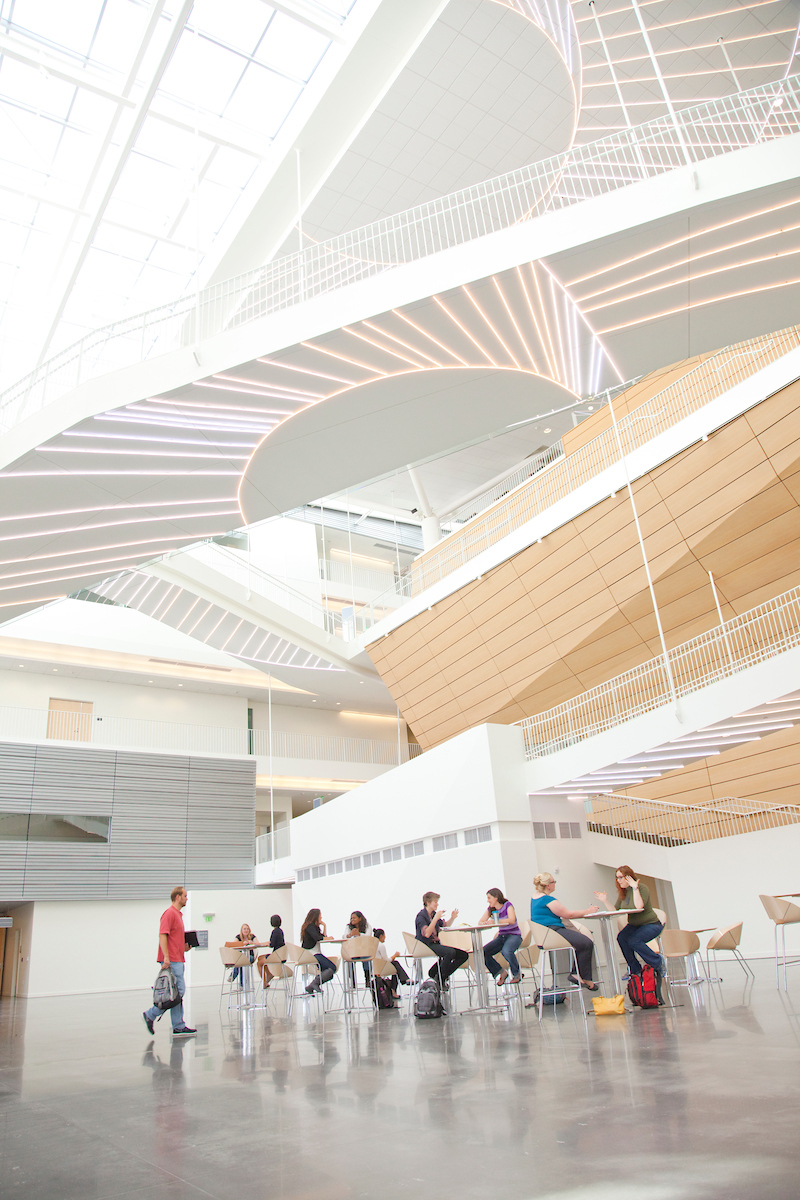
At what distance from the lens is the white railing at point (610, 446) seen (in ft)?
45.4

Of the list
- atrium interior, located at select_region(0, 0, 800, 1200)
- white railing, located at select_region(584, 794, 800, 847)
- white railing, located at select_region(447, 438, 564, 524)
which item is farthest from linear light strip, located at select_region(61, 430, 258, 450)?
white railing, located at select_region(447, 438, 564, 524)

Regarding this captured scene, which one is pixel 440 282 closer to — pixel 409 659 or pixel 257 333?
pixel 257 333

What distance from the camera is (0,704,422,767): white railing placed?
79.0 ft

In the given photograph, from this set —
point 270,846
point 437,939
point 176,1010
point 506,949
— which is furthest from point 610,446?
point 270,846

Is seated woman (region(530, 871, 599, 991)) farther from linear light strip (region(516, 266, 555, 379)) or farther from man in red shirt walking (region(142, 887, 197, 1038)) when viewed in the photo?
linear light strip (region(516, 266, 555, 379))

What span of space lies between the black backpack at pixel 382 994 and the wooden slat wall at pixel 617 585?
9.64m

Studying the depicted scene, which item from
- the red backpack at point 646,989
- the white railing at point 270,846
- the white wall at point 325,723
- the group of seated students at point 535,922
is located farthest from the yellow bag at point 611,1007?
the white wall at point 325,723

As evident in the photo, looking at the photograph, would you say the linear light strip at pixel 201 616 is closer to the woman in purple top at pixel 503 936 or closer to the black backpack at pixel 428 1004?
the woman in purple top at pixel 503 936

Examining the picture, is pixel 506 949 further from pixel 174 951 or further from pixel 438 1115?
pixel 438 1115

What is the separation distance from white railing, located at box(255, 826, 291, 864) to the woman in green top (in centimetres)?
1716

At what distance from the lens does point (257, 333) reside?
959cm

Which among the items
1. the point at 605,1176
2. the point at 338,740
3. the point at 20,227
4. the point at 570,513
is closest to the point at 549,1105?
the point at 605,1176

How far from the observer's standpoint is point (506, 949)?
8.09m

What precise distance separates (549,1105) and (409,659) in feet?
62.6
